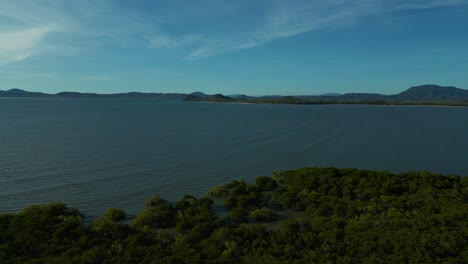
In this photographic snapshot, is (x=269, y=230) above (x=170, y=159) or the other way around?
the other way around

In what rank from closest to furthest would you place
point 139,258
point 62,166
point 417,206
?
1. point 139,258
2. point 417,206
3. point 62,166

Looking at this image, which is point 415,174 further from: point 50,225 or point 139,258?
point 50,225

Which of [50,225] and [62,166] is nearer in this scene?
[50,225]

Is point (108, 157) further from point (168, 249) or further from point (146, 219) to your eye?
point (168, 249)

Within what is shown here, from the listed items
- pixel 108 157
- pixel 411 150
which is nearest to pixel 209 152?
pixel 108 157

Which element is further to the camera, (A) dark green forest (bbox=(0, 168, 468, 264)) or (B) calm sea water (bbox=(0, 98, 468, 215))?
(B) calm sea water (bbox=(0, 98, 468, 215))

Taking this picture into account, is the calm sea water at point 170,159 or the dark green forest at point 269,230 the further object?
the calm sea water at point 170,159

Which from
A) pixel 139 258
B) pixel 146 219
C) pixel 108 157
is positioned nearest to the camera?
pixel 139 258

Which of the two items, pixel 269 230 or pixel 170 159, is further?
pixel 170 159
